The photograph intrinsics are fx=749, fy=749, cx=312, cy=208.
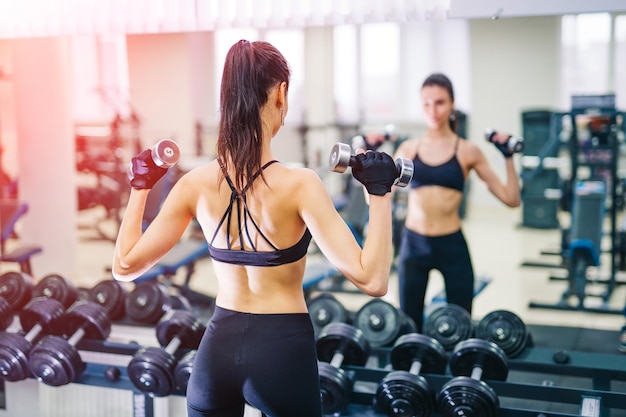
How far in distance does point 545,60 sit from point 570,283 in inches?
182

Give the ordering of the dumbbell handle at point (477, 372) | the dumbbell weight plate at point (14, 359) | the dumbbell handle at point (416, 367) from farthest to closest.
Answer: the dumbbell weight plate at point (14, 359) → the dumbbell handle at point (416, 367) → the dumbbell handle at point (477, 372)

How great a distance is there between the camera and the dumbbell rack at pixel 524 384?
255 cm

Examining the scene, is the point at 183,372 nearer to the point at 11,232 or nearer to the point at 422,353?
the point at 422,353

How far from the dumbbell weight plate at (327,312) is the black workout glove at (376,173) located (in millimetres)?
1822

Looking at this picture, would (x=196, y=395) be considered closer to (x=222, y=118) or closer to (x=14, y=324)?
(x=222, y=118)

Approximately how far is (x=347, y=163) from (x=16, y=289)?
101 inches

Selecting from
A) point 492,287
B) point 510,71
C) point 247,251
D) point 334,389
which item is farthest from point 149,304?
point 510,71

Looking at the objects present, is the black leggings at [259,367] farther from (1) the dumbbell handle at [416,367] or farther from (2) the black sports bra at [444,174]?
(2) the black sports bra at [444,174]

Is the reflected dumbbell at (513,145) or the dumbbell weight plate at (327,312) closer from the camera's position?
the reflected dumbbell at (513,145)

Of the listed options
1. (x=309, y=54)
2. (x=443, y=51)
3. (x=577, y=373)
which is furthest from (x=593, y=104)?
(x=443, y=51)

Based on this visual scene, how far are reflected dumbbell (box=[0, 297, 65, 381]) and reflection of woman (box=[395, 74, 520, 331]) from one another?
1.53 m

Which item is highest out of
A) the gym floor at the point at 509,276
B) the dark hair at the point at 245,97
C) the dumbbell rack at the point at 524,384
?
the dark hair at the point at 245,97

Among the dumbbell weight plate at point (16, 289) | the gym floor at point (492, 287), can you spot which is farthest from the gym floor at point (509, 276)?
the dumbbell weight plate at point (16, 289)

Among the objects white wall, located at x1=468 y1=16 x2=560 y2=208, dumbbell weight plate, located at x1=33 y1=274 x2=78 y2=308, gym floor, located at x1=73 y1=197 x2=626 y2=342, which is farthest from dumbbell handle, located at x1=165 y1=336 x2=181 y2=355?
white wall, located at x1=468 y1=16 x2=560 y2=208
